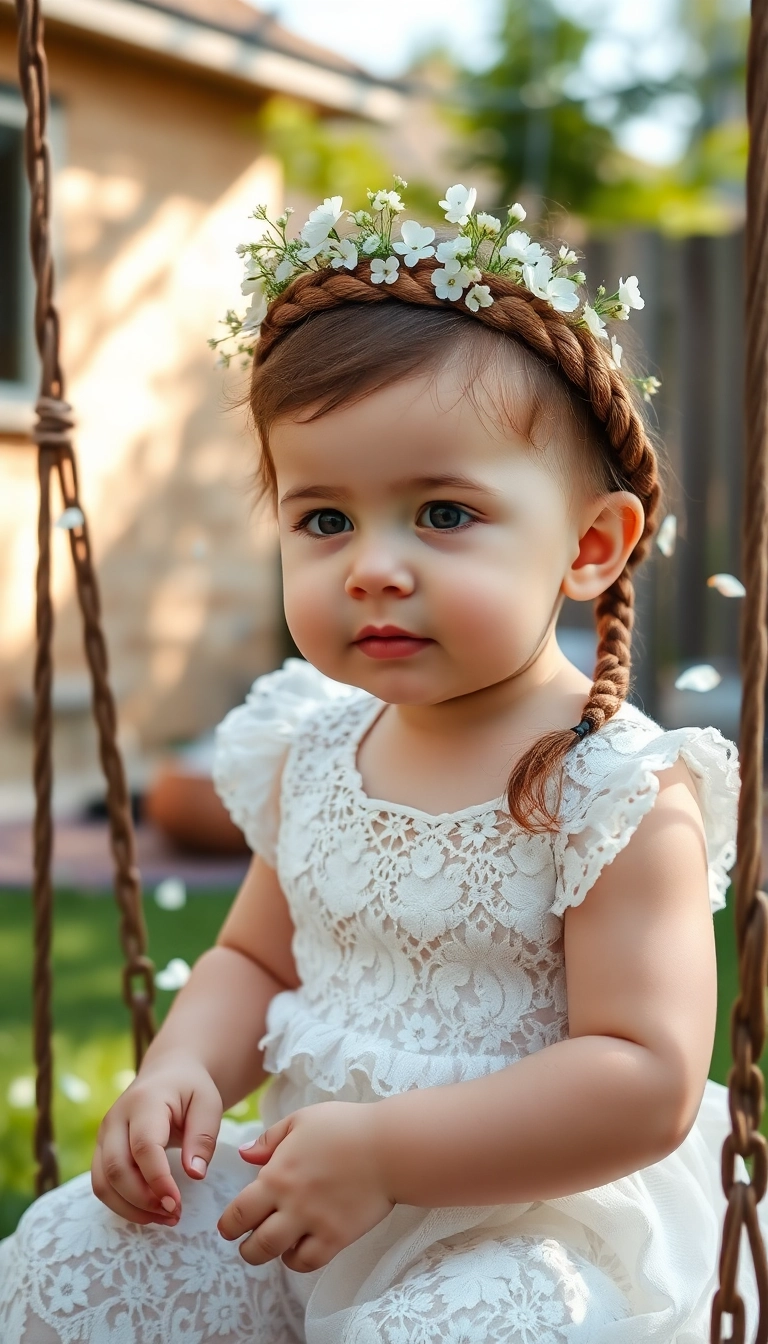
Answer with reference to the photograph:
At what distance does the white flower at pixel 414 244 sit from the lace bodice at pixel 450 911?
0.53 metres

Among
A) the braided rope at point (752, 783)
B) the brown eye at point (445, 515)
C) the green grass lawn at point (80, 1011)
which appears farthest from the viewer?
the green grass lawn at point (80, 1011)

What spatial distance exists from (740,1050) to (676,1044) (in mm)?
103

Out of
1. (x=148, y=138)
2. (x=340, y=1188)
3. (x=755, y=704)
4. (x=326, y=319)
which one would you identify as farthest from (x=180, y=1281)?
(x=148, y=138)

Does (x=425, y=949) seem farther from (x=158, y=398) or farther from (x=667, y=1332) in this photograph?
(x=158, y=398)

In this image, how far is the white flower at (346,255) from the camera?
145 centimetres

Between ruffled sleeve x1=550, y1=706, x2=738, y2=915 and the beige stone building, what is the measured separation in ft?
14.8

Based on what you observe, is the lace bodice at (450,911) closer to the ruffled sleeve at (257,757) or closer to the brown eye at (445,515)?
the ruffled sleeve at (257,757)

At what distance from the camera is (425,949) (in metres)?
1.44

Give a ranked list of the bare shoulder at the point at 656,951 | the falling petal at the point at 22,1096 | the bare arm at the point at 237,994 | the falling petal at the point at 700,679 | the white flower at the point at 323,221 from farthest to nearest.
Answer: the falling petal at the point at 22,1096 < the falling petal at the point at 700,679 < the bare arm at the point at 237,994 < the white flower at the point at 323,221 < the bare shoulder at the point at 656,951

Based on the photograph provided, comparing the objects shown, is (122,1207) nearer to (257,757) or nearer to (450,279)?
(257,757)

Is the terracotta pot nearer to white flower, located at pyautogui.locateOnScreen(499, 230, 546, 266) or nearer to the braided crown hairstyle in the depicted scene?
the braided crown hairstyle

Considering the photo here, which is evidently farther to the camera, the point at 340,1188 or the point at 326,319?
the point at 326,319

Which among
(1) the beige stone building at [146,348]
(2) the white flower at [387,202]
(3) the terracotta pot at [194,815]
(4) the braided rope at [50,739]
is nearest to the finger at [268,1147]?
(4) the braided rope at [50,739]

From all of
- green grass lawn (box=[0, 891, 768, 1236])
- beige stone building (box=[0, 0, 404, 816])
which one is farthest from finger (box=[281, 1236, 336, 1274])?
beige stone building (box=[0, 0, 404, 816])
